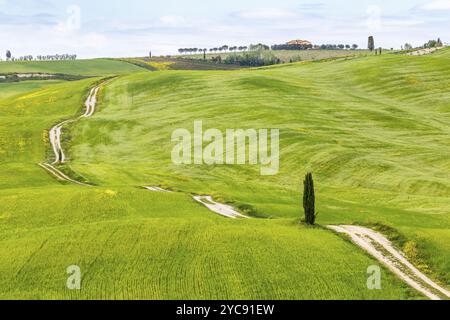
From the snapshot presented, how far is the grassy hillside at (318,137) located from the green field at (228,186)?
0.39m

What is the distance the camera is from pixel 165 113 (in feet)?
467

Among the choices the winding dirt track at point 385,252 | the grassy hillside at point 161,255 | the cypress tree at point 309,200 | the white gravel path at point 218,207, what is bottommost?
the white gravel path at point 218,207

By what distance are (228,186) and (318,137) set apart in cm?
2963

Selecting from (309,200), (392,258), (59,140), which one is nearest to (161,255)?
(309,200)

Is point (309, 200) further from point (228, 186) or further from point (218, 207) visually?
point (228, 186)

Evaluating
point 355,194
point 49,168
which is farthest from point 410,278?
point 49,168

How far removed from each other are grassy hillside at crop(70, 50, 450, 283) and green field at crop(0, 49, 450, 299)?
0.39 m

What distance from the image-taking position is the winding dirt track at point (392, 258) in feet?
128

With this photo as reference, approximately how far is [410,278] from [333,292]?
21.7 ft

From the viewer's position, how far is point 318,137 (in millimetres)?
109438

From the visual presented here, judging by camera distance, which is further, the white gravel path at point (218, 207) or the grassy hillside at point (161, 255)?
the white gravel path at point (218, 207)

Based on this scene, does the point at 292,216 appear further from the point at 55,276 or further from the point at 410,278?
the point at 55,276

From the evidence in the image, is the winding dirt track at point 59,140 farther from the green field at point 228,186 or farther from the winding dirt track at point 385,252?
the winding dirt track at point 385,252

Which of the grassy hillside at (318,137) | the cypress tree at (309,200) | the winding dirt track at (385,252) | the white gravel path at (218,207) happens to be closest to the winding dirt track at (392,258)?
the winding dirt track at (385,252)
